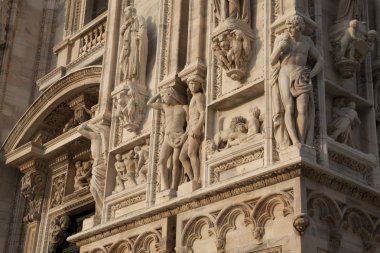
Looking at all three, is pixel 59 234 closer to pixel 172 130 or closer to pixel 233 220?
pixel 172 130

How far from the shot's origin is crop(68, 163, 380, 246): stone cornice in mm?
8383

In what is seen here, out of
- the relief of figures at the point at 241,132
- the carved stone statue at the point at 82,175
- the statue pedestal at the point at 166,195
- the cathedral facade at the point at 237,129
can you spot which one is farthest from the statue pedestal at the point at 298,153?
the carved stone statue at the point at 82,175

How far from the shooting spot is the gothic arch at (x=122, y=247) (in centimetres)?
1034

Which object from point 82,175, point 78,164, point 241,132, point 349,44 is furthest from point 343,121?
point 78,164

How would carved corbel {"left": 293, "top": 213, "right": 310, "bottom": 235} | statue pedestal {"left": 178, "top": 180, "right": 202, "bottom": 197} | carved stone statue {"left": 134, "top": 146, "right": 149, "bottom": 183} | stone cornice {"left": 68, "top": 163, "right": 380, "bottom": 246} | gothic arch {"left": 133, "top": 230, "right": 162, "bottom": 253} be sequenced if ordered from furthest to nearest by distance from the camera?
1. carved stone statue {"left": 134, "top": 146, "right": 149, "bottom": 183}
2. gothic arch {"left": 133, "top": 230, "right": 162, "bottom": 253}
3. statue pedestal {"left": 178, "top": 180, "right": 202, "bottom": 197}
4. stone cornice {"left": 68, "top": 163, "right": 380, "bottom": 246}
5. carved corbel {"left": 293, "top": 213, "right": 310, "bottom": 235}

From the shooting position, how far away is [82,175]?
14.3m

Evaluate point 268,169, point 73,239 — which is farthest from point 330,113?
point 73,239

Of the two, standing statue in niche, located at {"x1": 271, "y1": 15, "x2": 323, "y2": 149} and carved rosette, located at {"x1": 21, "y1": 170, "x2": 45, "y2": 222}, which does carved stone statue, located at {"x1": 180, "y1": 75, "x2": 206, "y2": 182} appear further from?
carved rosette, located at {"x1": 21, "y1": 170, "x2": 45, "y2": 222}

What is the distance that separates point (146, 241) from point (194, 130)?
164 cm

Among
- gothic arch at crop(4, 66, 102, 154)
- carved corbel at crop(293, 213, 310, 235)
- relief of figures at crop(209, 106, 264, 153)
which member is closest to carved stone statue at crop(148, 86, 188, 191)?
relief of figures at crop(209, 106, 264, 153)

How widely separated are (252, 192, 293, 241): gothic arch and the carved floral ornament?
339 mm

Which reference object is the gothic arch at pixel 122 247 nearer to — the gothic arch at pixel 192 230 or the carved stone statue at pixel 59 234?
the gothic arch at pixel 192 230

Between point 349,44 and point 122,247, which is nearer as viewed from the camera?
point 349,44

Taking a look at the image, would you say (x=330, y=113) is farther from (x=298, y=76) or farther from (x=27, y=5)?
(x=27, y=5)
